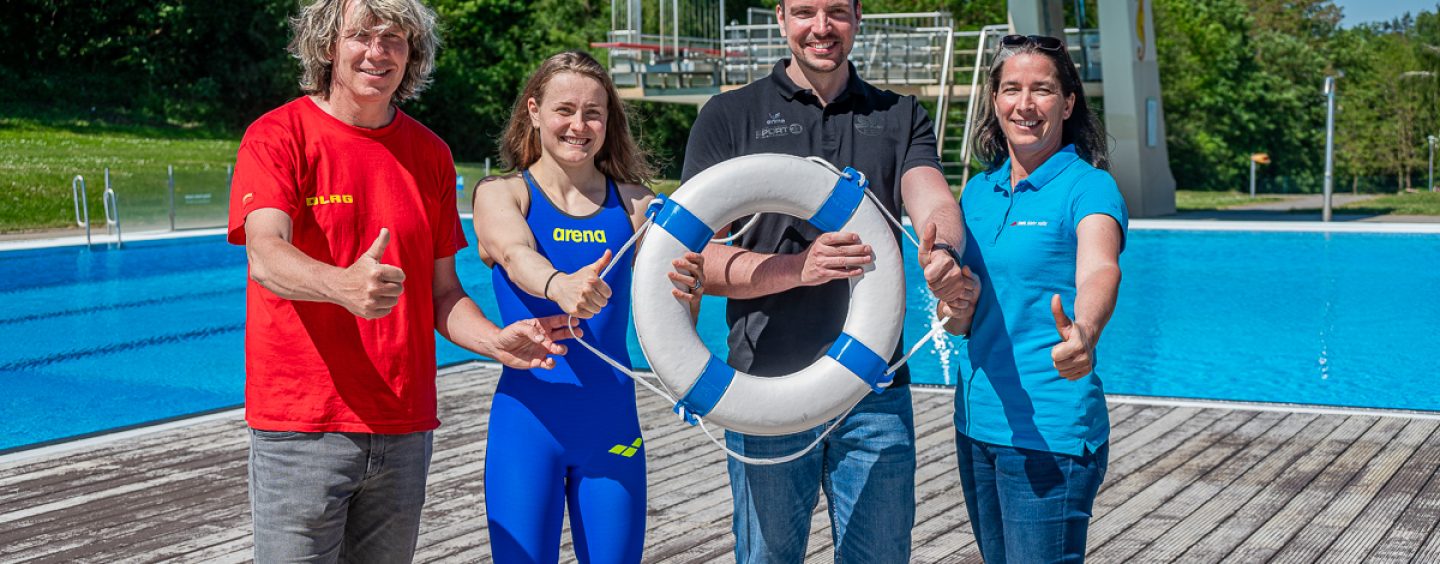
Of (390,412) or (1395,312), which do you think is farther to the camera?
(1395,312)

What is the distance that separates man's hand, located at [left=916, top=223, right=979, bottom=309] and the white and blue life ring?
153 mm

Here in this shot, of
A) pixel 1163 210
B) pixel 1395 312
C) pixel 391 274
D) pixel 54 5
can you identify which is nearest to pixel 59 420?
pixel 391 274

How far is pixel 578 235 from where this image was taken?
7.16 ft

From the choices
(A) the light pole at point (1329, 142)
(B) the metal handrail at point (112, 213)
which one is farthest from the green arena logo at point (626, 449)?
(A) the light pole at point (1329, 142)

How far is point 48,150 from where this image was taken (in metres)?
20.2

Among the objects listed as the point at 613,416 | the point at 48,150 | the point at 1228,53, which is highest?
the point at 1228,53

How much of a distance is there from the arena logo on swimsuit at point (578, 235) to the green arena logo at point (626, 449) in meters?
0.36

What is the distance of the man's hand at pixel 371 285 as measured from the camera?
5.67 feet

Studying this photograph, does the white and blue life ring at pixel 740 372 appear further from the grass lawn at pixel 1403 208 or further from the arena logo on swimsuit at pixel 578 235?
the grass lawn at pixel 1403 208

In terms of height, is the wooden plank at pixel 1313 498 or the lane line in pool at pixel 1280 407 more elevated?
the lane line in pool at pixel 1280 407

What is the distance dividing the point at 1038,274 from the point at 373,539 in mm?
1142

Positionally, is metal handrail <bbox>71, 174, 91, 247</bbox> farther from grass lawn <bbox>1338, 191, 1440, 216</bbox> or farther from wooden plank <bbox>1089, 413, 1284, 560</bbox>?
grass lawn <bbox>1338, 191, 1440, 216</bbox>

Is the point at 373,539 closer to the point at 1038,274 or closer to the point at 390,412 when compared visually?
the point at 390,412

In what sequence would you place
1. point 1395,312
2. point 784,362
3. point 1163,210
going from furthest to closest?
point 1163,210 → point 1395,312 → point 784,362
